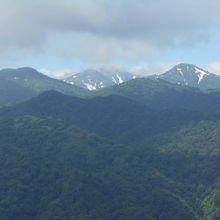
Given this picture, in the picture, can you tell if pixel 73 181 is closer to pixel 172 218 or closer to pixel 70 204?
pixel 70 204

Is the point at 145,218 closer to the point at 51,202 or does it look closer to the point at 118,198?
the point at 118,198

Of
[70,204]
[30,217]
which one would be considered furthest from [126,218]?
[30,217]

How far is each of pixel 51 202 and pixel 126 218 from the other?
83.6ft

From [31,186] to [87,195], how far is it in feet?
71.6

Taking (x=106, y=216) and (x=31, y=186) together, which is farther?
(x=31, y=186)

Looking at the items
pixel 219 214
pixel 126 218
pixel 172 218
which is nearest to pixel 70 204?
pixel 126 218

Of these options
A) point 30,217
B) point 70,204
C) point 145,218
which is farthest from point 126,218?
point 30,217

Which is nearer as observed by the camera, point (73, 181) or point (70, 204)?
point (70, 204)

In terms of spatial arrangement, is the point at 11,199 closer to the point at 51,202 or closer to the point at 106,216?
the point at 51,202

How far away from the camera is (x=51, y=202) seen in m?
186

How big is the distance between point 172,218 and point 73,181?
36.6 metres

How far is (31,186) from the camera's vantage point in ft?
653

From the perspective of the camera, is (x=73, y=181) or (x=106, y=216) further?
(x=73, y=181)

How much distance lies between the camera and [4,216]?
176625 millimetres
